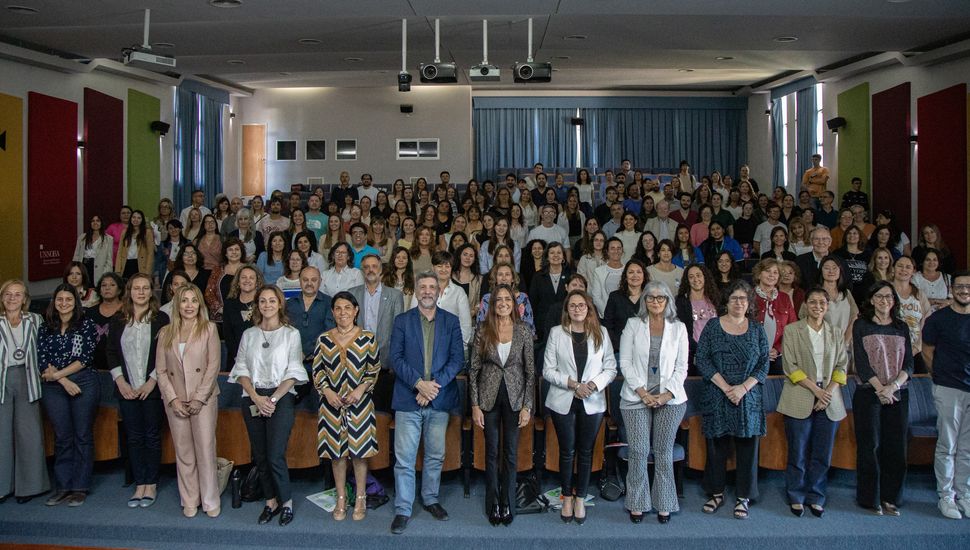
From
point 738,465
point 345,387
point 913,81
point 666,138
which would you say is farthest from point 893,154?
point 345,387

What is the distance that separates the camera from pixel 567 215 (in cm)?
940

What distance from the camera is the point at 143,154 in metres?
12.1

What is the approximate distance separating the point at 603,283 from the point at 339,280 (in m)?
2.17

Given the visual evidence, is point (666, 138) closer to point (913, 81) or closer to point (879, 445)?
point (913, 81)

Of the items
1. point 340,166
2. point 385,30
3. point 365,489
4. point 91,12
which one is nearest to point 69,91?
point 91,12

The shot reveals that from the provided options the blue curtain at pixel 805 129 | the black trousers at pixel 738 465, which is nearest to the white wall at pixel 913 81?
the blue curtain at pixel 805 129

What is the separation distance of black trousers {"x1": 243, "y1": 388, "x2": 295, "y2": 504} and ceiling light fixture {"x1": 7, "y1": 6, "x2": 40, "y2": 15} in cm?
535

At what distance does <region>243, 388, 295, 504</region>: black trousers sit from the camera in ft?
14.9

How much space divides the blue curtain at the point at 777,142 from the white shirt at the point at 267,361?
12.6 metres

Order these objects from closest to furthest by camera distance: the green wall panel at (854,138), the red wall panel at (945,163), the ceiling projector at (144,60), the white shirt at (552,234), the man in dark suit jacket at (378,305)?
the man in dark suit jacket at (378,305) → the ceiling projector at (144,60) → the white shirt at (552,234) → the red wall panel at (945,163) → the green wall panel at (854,138)

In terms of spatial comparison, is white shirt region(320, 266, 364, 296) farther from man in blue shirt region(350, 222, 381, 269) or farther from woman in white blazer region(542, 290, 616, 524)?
woman in white blazer region(542, 290, 616, 524)

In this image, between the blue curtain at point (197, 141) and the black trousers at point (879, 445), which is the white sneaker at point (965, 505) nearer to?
the black trousers at point (879, 445)

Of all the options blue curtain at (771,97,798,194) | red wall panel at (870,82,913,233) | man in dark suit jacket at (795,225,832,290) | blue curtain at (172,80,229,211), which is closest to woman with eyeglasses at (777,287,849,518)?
man in dark suit jacket at (795,225,832,290)

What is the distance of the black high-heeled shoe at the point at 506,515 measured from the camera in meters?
4.53
